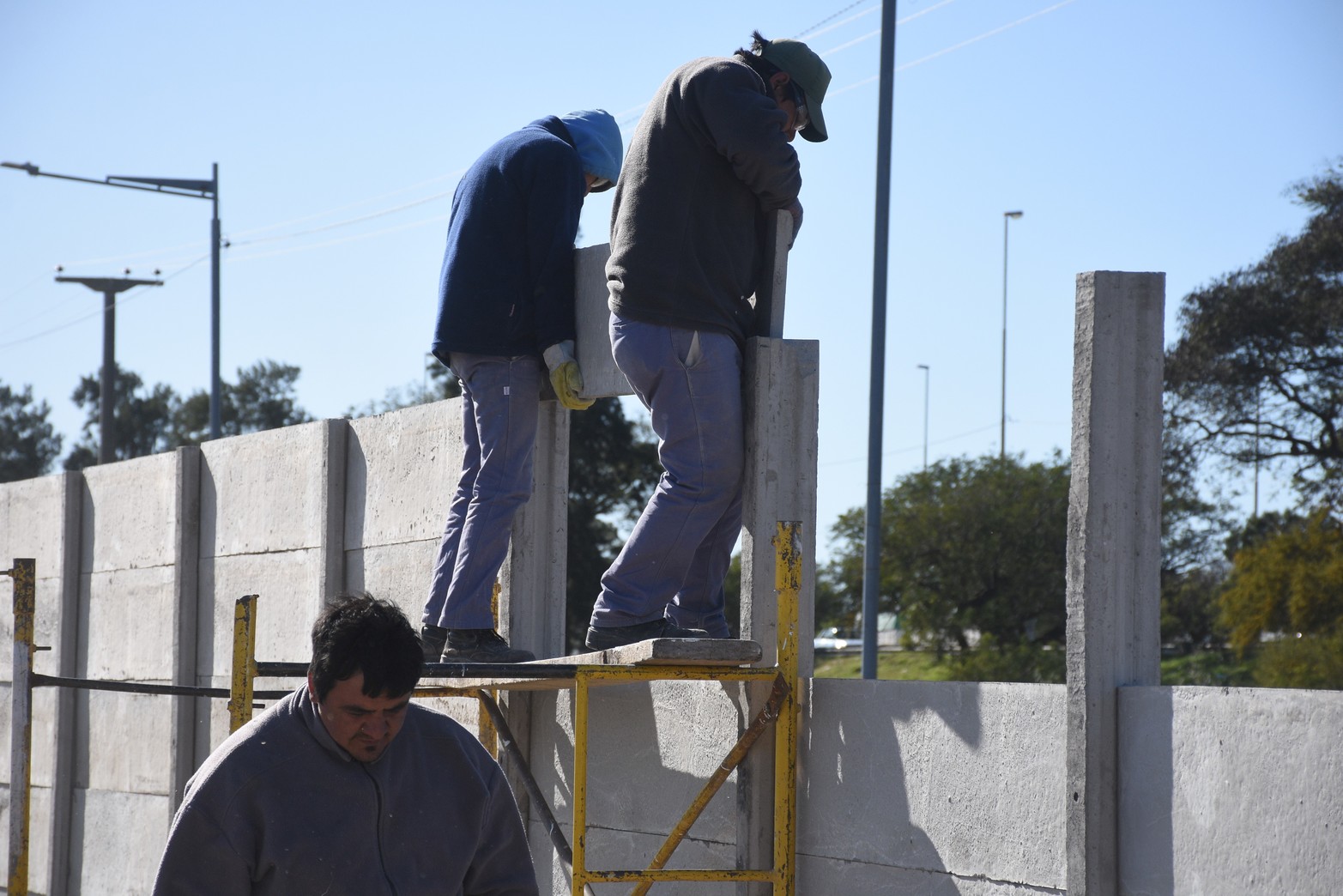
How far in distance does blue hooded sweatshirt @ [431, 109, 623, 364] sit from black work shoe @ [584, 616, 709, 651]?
3.84 ft

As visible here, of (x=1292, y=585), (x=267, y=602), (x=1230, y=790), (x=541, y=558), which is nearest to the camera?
(x=1230, y=790)

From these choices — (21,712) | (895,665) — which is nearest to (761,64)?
(21,712)

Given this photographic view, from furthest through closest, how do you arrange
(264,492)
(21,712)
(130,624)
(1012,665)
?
(1012,665)
(130,624)
(264,492)
(21,712)

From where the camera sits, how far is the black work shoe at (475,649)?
5.31m

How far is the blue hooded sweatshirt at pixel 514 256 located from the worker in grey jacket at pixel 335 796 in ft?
8.26

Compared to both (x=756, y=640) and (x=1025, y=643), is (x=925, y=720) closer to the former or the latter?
(x=756, y=640)

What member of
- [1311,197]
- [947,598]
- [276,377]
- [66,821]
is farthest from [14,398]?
[66,821]

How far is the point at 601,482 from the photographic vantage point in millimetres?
32812

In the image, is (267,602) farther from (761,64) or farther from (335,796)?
(335,796)

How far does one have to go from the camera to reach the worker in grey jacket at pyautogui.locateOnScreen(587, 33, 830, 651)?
4.68 meters

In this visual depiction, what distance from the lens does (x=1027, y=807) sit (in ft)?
13.3

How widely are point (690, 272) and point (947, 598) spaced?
29.7 m

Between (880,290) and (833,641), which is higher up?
(880,290)

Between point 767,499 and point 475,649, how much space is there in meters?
1.20
